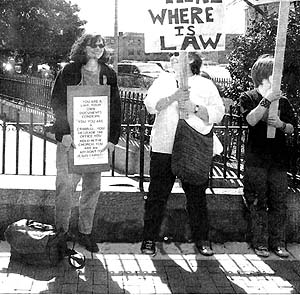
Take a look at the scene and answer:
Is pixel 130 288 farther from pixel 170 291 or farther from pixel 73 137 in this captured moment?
pixel 73 137

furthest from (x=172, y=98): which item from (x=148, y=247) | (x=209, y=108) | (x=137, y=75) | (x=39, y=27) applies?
(x=39, y=27)

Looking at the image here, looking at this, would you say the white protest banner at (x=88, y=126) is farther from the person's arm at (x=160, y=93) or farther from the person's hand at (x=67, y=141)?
the person's arm at (x=160, y=93)

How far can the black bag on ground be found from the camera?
4.91 meters

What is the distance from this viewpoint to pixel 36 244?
4.91 m

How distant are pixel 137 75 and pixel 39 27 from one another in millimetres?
5635

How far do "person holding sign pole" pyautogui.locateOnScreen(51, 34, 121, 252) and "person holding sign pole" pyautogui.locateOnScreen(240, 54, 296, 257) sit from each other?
1179mm

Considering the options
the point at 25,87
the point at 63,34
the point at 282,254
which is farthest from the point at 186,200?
the point at 63,34

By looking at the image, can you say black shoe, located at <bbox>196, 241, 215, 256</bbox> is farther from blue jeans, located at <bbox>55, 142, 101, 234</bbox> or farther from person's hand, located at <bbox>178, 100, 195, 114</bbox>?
person's hand, located at <bbox>178, 100, 195, 114</bbox>

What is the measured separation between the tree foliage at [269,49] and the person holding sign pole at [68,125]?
130 inches

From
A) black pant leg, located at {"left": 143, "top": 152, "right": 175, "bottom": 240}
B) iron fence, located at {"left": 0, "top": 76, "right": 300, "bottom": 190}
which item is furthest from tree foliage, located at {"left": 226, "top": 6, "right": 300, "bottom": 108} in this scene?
black pant leg, located at {"left": 143, "top": 152, "right": 175, "bottom": 240}

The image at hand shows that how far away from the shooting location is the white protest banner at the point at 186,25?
16.8 feet

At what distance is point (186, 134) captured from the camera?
506 cm

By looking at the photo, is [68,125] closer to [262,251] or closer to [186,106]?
[186,106]

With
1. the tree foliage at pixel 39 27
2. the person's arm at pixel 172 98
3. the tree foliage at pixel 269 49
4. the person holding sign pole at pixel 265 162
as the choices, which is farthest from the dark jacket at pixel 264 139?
the tree foliage at pixel 39 27
